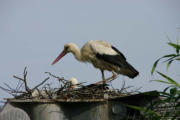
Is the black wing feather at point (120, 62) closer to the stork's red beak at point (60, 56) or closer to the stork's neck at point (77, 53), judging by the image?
the stork's neck at point (77, 53)

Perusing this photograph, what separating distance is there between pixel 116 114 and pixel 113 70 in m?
2.25

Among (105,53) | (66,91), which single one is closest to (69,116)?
(66,91)

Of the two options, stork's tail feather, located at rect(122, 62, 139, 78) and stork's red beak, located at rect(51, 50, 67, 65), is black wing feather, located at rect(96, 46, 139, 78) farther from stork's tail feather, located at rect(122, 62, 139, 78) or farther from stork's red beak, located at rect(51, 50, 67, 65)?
stork's red beak, located at rect(51, 50, 67, 65)

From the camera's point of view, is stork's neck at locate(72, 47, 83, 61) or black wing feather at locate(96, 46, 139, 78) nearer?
black wing feather at locate(96, 46, 139, 78)


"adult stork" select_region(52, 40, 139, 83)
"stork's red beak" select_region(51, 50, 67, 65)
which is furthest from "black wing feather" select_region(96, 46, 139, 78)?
"stork's red beak" select_region(51, 50, 67, 65)

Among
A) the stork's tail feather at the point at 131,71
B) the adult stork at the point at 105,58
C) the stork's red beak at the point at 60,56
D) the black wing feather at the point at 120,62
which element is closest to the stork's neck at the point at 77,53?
the adult stork at the point at 105,58

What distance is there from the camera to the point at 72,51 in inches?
304

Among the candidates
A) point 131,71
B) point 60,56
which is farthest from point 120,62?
point 60,56

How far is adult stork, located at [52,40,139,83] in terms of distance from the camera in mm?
7168

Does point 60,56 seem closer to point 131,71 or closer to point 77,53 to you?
point 77,53

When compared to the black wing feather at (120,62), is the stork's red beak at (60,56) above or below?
above

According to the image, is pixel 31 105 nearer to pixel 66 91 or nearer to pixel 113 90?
pixel 66 91

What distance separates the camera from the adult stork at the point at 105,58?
7.17m

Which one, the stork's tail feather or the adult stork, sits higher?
the adult stork
